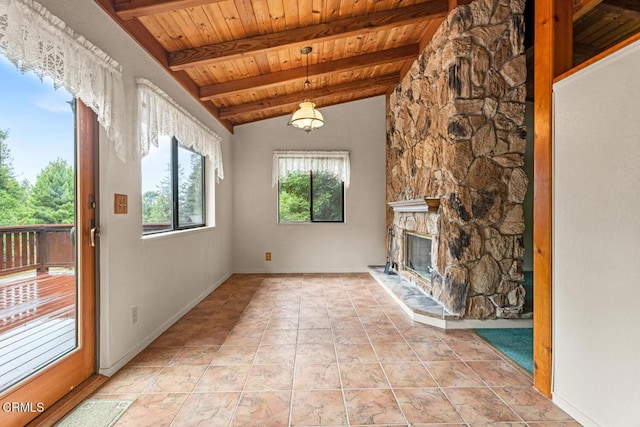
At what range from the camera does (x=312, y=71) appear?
3.91 metres

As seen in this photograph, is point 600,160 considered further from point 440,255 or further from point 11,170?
point 11,170

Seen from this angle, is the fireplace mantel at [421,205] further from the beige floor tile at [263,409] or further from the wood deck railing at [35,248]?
the wood deck railing at [35,248]

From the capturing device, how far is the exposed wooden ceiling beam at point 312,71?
3848 mm

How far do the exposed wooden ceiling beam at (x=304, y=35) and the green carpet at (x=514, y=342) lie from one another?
3.00 meters

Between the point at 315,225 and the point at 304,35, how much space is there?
122 inches

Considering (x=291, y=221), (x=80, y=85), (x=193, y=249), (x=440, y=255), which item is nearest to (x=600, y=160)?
(x=440, y=255)

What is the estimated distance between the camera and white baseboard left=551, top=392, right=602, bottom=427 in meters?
1.57

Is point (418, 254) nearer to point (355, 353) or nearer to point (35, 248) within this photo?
point (355, 353)

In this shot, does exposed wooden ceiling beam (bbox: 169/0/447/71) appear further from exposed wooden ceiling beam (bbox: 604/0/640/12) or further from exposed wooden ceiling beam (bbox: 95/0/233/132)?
exposed wooden ceiling beam (bbox: 604/0/640/12)

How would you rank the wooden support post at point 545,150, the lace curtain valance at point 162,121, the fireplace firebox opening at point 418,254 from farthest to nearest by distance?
the fireplace firebox opening at point 418,254, the lace curtain valance at point 162,121, the wooden support post at point 545,150

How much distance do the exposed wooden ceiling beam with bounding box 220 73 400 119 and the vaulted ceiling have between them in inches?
7.4

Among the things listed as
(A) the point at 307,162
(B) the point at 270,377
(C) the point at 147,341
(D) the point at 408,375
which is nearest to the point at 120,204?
(C) the point at 147,341

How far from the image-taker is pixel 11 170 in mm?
1540

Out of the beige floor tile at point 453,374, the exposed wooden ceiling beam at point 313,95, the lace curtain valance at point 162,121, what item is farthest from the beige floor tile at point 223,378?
the exposed wooden ceiling beam at point 313,95
